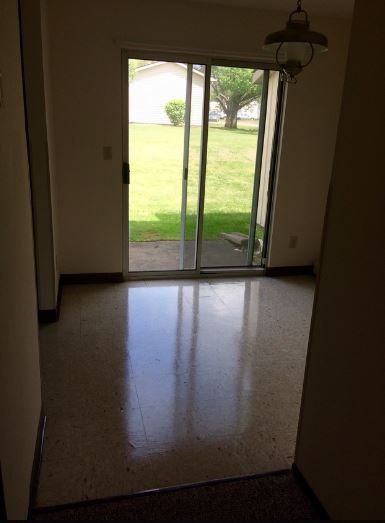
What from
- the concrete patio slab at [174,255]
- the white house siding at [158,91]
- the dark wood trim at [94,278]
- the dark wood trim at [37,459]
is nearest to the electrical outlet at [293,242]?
the concrete patio slab at [174,255]

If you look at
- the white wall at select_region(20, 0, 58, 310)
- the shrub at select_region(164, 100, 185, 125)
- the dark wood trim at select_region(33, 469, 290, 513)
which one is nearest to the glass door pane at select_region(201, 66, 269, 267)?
the shrub at select_region(164, 100, 185, 125)

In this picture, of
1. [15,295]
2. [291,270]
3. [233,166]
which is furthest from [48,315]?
[291,270]

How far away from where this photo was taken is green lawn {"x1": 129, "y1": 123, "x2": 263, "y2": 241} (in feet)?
13.7

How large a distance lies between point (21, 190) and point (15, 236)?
28cm

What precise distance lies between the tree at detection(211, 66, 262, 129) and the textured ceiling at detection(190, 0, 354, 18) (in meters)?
0.54

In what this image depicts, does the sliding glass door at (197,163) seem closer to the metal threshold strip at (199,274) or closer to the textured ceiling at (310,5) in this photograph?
the metal threshold strip at (199,274)

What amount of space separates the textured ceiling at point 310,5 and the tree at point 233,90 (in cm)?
54

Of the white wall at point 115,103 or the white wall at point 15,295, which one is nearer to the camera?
the white wall at point 15,295

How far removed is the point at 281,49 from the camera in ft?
6.82

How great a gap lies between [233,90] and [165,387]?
295cm

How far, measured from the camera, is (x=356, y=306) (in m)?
1.47

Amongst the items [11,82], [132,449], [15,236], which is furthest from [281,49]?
[132,449]

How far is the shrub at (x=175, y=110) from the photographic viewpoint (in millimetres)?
4095

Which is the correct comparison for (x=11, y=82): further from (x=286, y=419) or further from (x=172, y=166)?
(x=172, y=166)
